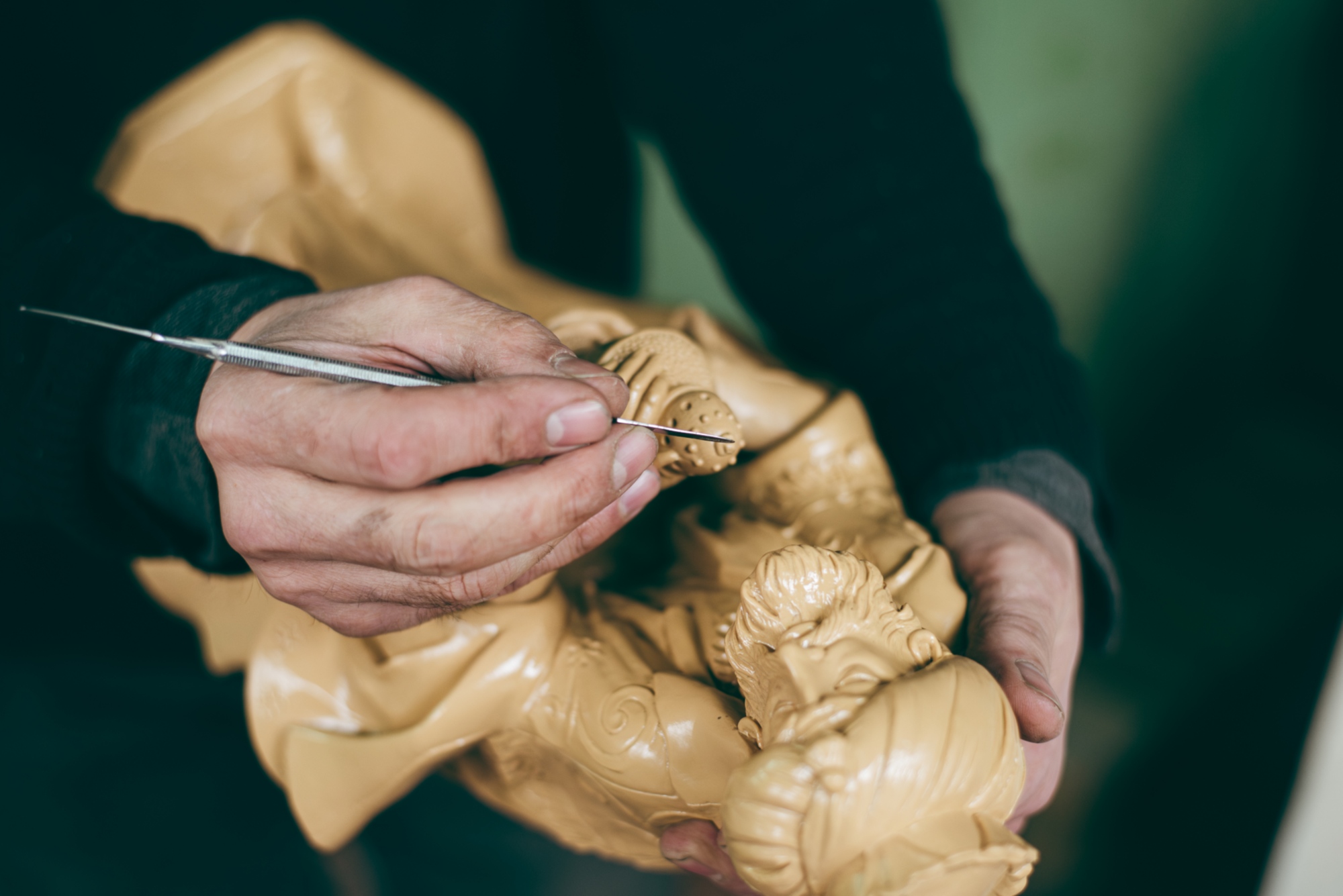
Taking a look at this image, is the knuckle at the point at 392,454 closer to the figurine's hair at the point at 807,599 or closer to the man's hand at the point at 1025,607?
the figurine's hair at the point at 807,599

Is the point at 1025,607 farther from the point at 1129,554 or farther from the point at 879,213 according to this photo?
the point at 1129,554

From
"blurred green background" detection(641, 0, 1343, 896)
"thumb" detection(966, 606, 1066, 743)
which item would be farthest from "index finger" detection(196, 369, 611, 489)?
"blurred green background" detection(641, 0, 1343, 896)

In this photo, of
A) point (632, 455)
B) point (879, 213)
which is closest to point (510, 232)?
point (879, 213)

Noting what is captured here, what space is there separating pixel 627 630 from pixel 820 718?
0.31m

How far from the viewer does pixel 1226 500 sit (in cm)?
198

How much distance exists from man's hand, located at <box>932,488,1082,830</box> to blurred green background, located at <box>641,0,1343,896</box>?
0.97 metres

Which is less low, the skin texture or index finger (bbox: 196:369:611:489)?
index finger (bbox: 196:369:611:489)

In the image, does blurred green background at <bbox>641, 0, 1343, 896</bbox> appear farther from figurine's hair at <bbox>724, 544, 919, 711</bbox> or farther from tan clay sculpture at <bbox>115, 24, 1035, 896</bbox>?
figurine's hair at <bbox>724, 544, 919, 711</bbox>

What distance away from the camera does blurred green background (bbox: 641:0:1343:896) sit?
5.29ft

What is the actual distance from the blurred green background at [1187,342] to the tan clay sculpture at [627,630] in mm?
931

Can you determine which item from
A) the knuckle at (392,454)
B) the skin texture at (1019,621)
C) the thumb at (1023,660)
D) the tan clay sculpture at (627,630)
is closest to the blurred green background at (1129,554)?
the tan clay sculpture at (627,630)

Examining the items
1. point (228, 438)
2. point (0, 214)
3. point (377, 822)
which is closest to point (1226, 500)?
point (377, 822)

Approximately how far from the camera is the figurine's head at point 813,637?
1.92 feet

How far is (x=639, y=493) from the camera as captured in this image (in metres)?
0.69
